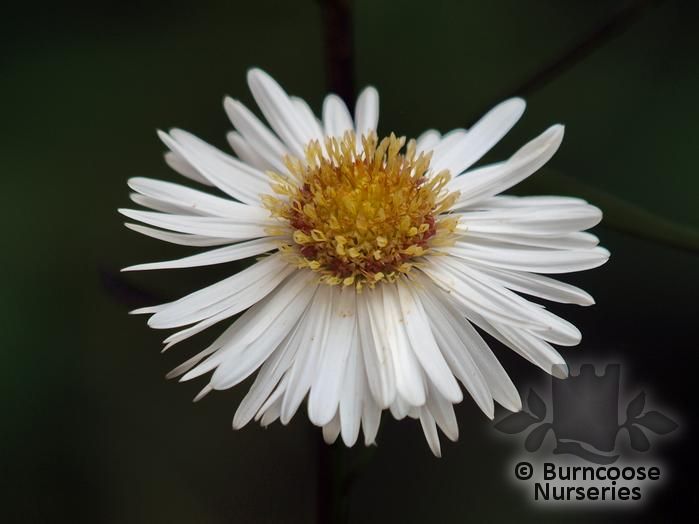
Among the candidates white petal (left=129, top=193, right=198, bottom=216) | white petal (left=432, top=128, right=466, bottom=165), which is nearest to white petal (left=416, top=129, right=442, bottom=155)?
white petal (left=432, top=128, right=466, bottom=165)

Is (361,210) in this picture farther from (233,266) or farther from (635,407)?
(635,407)

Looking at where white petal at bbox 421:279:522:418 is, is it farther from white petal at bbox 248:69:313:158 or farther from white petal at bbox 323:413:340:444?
white petal at bbox 248:69:313:158

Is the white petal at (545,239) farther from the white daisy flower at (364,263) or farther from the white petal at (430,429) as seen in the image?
the white petal at (430,429)

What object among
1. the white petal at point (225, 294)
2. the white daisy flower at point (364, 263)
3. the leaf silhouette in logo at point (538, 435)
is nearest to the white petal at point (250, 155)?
the white daisy flower at point (364, 263)

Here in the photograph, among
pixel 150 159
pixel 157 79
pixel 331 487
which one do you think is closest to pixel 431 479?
pixel 331 487

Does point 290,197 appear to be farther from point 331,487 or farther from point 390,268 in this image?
point 331,487

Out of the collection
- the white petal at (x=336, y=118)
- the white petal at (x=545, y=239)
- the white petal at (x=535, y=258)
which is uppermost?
the white petal at (x=336, y=118)

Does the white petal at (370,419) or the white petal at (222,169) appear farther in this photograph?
the white petal at (222,169)
